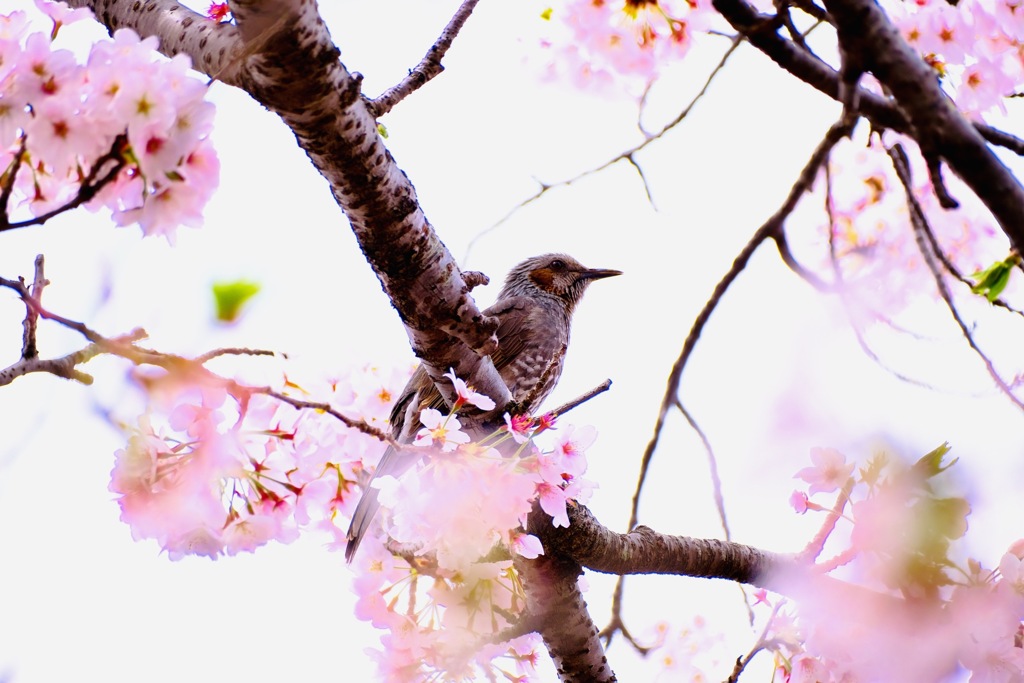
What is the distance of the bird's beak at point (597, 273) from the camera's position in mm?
5723

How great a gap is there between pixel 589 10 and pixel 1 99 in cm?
197

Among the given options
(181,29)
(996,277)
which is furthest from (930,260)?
(181,29)

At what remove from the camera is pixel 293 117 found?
1858 mm

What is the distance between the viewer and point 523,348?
4469 mm

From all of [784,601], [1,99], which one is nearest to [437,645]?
[784,601]

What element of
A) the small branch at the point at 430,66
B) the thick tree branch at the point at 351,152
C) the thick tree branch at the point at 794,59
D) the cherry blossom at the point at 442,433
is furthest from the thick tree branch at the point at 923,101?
the cherry blossom at the point at 442,433

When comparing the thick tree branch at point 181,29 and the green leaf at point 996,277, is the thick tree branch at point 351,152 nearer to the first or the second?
the thick tree branch at point 181,29

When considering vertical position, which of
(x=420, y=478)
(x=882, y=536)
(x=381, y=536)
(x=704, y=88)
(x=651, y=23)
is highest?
(x=651, y=23)

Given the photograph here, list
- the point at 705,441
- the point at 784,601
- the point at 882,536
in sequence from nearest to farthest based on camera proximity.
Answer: the point at 882,536 → the point at 705,441 → the point at 784,601

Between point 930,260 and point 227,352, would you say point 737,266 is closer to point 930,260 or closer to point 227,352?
point 930,260

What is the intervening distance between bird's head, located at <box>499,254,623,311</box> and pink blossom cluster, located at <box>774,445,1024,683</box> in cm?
327

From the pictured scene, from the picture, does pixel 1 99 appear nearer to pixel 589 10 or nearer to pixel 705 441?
pixel 705 441

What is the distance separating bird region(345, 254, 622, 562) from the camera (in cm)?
297

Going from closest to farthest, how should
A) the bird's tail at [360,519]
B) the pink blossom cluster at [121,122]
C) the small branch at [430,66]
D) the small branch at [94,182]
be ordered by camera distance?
the small branch at [94,182]
the pink blossom cluster at [121,122]
the small branch at [430,66]
the bird's tail at [360,519]
